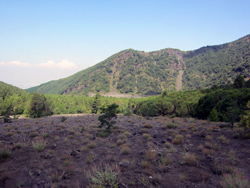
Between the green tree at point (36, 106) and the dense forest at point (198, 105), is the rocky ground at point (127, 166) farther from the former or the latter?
the green tree at point (36, 106)

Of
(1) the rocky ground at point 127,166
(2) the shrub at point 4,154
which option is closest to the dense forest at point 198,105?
(1) the rocky ground at point 127,166

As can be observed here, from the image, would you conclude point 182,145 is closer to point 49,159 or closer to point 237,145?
point 237,145

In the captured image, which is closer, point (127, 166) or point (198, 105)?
point (127, 166)

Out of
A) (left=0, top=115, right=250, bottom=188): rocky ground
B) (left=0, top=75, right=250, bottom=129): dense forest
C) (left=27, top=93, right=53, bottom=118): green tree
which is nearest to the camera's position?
(left=0, top=115, right=250, bottom=188): rocky ground

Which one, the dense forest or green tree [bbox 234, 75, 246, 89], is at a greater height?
green tree [bbox 234, 75, 246, 89]

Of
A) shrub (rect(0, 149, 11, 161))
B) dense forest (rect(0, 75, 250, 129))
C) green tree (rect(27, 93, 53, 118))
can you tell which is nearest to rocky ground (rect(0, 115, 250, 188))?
shrub (rect(0, 149, 11, 161))

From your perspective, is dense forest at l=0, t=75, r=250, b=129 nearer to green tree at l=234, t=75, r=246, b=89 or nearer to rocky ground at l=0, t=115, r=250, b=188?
green tree at l=234, t=75, r=246, b=89

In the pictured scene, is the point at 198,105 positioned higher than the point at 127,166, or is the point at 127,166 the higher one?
the point at 127,166

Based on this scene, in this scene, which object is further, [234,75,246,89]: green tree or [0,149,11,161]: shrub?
[234,75,246,89]: green tree

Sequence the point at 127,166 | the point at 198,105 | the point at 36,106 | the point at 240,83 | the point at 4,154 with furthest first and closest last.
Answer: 1. the point at 36,106
2. the point at 240,83
3. the point at 198,105
4. the point at 4,154
5. the point at 127,166

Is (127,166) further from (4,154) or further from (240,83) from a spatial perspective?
(240,83)

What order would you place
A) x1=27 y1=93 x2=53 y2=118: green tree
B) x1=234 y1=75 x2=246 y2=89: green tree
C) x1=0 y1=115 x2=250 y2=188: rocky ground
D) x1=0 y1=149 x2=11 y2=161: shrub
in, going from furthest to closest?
1. x1=27 y1=93 x2=53 y2=118: green tree
2. x1=234 y1=75 x2=246 y2=89: green tree
3. x1=0 y1=149 x2=11 y2=161: shrub
4. x1=0 y1=115 x2=250 y2=188: rocky ground

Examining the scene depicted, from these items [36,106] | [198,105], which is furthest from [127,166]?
[36,106]

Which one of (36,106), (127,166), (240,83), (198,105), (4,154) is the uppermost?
(36,106)
